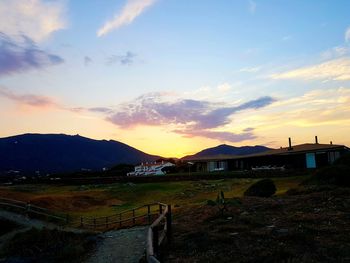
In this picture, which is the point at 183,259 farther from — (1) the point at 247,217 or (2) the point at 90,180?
(2) the point at 90,180

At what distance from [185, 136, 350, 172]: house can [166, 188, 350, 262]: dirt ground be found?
41677 millimetres

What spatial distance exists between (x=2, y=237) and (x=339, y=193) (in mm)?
23439

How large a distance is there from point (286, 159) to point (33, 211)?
45323mm

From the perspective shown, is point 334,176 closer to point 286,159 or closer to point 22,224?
point 22,224

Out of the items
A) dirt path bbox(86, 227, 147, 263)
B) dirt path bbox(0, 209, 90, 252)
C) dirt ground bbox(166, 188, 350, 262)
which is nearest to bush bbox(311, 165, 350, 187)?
dirt ground bbox(166, 188, 350, 262)

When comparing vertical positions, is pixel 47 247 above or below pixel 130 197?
below

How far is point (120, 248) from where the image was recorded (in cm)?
1891

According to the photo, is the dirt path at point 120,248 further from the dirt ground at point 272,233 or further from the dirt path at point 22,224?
the dirt path at point 22,224

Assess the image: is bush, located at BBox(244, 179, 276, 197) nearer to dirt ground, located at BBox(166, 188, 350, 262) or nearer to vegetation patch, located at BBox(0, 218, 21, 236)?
dirt ground, located at BBox(166, 188, 350, 262)

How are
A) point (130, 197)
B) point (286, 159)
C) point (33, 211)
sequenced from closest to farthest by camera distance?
point (33, 211)
point (130, 197)
point (286, 159)

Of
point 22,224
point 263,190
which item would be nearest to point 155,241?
point 263,190

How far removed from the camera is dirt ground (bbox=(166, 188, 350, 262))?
1224cm

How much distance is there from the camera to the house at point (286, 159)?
63.8 m

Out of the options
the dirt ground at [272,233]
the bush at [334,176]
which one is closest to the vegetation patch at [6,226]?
the dirt ground at [272,233]
